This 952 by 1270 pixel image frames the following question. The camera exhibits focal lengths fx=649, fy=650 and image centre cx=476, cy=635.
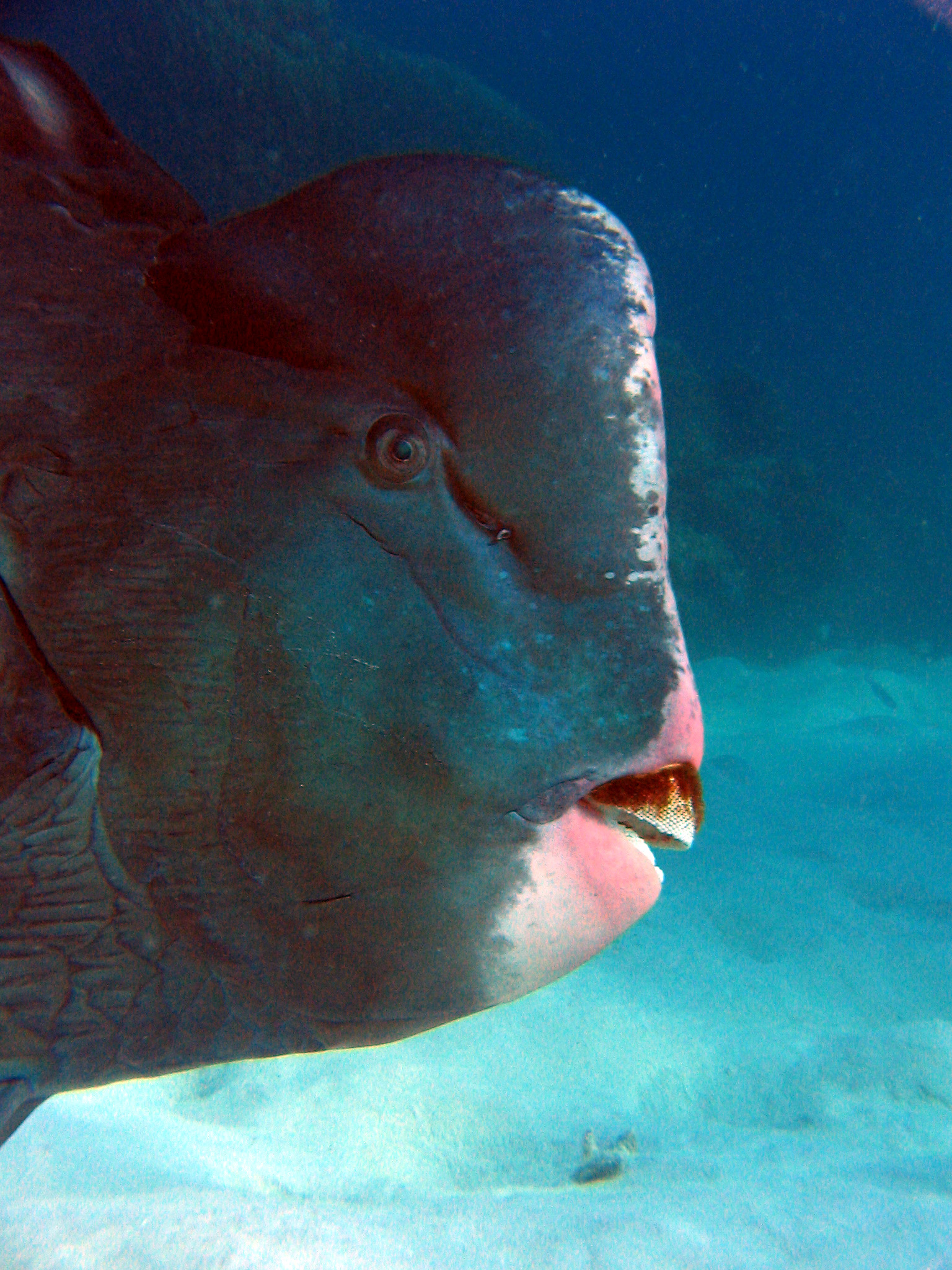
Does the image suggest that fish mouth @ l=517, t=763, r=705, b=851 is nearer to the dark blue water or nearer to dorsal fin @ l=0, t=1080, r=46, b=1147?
dorsal fin @ l=0, t=1080, r=46, b=1147

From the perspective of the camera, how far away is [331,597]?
755mm

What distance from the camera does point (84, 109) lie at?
91 cm

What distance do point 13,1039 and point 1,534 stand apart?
63 centimetres

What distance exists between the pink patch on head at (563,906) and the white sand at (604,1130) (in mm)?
2312

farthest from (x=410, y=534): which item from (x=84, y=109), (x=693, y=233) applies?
(x=693, y=233)

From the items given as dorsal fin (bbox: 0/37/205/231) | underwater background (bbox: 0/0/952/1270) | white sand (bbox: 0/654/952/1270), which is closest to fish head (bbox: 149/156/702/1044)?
dorsal fin (bbox: 0/37/205/231)

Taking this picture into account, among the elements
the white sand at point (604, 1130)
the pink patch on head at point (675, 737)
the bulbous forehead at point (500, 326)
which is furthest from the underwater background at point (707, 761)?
the pink patch on head at point (675, 737)

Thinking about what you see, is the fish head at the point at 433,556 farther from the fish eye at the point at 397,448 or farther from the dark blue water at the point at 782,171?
the dark blue water at the point at 782,171

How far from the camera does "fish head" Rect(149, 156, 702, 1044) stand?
71 cm

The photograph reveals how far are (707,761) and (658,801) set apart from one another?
20.5m

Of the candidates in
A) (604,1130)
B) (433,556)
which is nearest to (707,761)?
(604,1130)

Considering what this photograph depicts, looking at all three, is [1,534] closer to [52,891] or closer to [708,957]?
[52,891]

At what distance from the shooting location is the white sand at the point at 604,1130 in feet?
8.31

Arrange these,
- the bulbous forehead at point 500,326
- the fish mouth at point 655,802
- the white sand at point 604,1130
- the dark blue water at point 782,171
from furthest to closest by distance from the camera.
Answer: the dark blue water at point 782,171 → the white sand at point 604,1130 → the fish mouth at point 655,802 → the bulbous forehead at point 500,326
